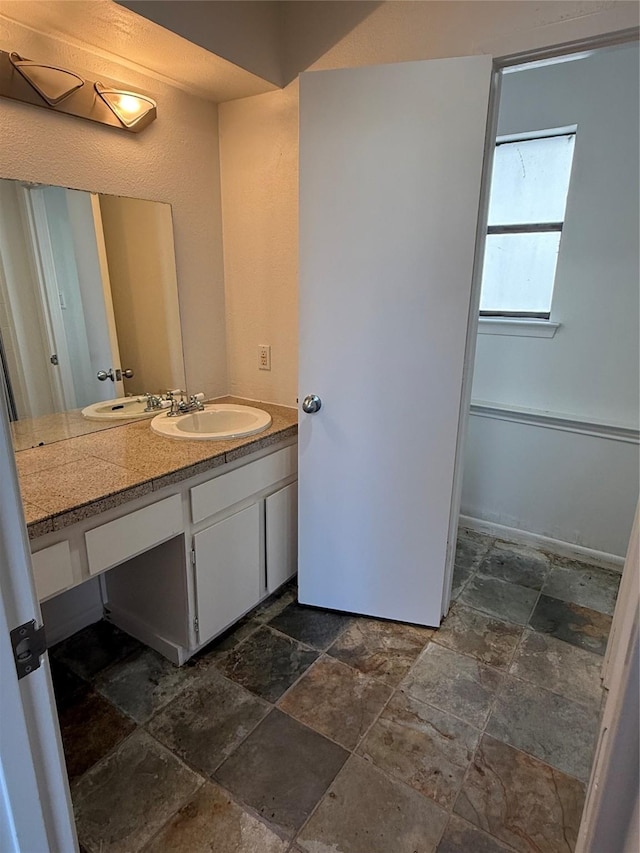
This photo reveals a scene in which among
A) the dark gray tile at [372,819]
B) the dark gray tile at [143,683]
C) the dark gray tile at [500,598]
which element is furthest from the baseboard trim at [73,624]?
the dark gray tile at [500,598]

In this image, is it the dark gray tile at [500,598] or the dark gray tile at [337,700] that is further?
the dark gray tile at [500,598]

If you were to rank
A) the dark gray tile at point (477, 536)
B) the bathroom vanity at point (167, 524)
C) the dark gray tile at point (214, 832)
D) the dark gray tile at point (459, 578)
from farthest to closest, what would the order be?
the dark gray tile at point (477, 536)
the dark gray tile at point (459, 578)
the bathroom vanity at point (167, 524)
the dark gray tile at point (214, 832)

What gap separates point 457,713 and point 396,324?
1.35 metres

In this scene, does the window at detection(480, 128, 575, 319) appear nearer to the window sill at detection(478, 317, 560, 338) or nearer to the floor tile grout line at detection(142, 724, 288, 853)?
the window sill at detection(478, 317, 560, 338)

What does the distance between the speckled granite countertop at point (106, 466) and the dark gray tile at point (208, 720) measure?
2.50 feet

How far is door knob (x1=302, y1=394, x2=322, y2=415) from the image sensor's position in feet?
6.22

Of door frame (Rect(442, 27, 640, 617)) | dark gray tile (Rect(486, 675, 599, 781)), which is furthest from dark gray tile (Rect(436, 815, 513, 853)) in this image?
door frame (Rect(442, 27, 640, 617))

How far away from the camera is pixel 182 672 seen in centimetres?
175

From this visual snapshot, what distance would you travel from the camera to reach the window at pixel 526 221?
93.6 inches

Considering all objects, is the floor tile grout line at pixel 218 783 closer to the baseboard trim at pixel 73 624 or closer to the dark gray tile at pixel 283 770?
the dark gray tile at pixel 283 770

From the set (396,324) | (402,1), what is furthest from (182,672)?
(402,1)

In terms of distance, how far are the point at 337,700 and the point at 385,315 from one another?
4.47 feet

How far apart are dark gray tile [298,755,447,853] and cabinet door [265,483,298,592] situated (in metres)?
0.87

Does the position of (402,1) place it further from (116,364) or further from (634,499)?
(634,499)
